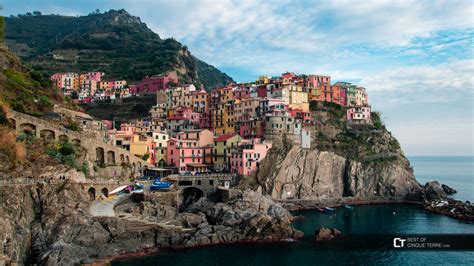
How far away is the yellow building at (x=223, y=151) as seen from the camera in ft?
234

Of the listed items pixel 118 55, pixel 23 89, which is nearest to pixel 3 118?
pixel 23 89

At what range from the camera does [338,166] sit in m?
78.4

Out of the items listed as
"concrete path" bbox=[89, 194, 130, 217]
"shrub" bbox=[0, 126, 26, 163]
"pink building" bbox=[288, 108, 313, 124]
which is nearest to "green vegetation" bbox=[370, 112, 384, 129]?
"pink building" bbox=[288, 108, 313, 124]

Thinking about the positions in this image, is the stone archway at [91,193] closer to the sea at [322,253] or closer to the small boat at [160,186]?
the small boat at [160,186]

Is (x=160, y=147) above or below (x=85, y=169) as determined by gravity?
above

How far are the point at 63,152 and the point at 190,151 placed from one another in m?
23.1

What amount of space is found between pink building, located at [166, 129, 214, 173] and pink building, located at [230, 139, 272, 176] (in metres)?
4.78

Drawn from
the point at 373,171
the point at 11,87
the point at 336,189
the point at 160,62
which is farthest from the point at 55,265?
the point at 160,62

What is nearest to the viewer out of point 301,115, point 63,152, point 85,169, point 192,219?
point 192,219

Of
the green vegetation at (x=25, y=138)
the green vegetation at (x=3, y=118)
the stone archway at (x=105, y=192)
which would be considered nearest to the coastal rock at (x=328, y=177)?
the stone archway at (x=105, y=192)

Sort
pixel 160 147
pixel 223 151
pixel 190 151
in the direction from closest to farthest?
1. pixel 190 151
2. pixel 160 147
3. pixel 223 151

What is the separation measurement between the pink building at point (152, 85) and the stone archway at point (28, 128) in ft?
180

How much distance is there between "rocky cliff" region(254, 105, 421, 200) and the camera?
70938 mm

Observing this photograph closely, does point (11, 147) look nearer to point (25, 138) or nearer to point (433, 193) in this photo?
point (25, 138)
